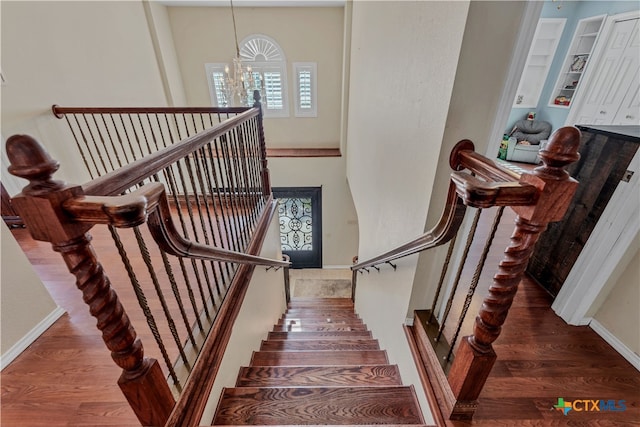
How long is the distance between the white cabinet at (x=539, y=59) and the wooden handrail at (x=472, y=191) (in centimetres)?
528

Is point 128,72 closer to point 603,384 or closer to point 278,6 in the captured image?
point 278,6

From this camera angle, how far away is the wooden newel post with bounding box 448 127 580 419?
675 millimetres

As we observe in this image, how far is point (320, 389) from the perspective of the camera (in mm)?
1471

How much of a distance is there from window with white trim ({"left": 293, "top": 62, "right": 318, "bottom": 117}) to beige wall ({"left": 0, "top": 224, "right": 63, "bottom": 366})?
436 centimetres

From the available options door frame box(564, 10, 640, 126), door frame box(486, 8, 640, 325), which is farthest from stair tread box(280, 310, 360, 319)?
door frame box(564, 10, 640, 126)

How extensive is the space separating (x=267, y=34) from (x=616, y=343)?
537 centimetres

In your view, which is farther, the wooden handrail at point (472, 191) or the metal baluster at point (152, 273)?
the metal baluster at point (152, 273)

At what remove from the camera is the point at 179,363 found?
1.30 m

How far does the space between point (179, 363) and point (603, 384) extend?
6.94 feet

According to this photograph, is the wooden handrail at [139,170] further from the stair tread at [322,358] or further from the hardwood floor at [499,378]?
the stair tread at [322,358]

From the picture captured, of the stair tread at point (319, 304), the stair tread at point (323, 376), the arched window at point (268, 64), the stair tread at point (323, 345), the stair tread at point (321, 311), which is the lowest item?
the stair tread at point (319, 304)

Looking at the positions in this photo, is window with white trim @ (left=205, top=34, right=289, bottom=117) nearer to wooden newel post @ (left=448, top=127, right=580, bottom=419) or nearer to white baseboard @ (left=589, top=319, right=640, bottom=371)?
wooden newel post @ (left=448, top=127, right=580, bottom=419)

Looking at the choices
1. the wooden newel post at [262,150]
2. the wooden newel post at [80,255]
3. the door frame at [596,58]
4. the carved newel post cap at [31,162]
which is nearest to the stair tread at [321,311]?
the wooden newel post at [262,150]

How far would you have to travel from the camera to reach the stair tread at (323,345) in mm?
2365
